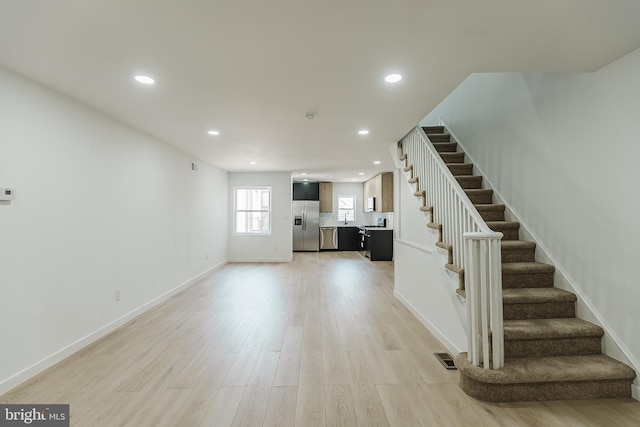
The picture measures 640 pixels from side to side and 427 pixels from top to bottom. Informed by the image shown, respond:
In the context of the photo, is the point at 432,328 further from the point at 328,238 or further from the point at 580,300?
the point at 328,238

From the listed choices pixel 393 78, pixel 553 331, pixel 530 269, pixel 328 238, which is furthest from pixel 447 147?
pixel 328 238

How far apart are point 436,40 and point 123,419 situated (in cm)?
316

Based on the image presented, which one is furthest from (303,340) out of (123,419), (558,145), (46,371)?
(558,145)

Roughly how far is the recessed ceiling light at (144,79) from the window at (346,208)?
27.4 feet

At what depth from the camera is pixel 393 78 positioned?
7.70ft

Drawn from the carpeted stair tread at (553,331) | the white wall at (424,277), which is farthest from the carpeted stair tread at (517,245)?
the carpeted stair tread at (553,331)

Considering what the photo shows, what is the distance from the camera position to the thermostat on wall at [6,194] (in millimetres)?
2096

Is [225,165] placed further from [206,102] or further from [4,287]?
[4,287]

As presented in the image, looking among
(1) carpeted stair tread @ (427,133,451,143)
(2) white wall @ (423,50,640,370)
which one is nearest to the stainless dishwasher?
(1) carpeted stair tread @ (427,133,451,143)

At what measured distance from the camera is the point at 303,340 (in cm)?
298

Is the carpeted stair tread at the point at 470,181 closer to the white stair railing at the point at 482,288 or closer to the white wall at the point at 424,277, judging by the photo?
the white wall at the point at 424,277

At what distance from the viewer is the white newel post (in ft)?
6.74

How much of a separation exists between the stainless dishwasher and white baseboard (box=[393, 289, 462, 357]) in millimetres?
5457

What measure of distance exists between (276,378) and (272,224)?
5610 millimetres
